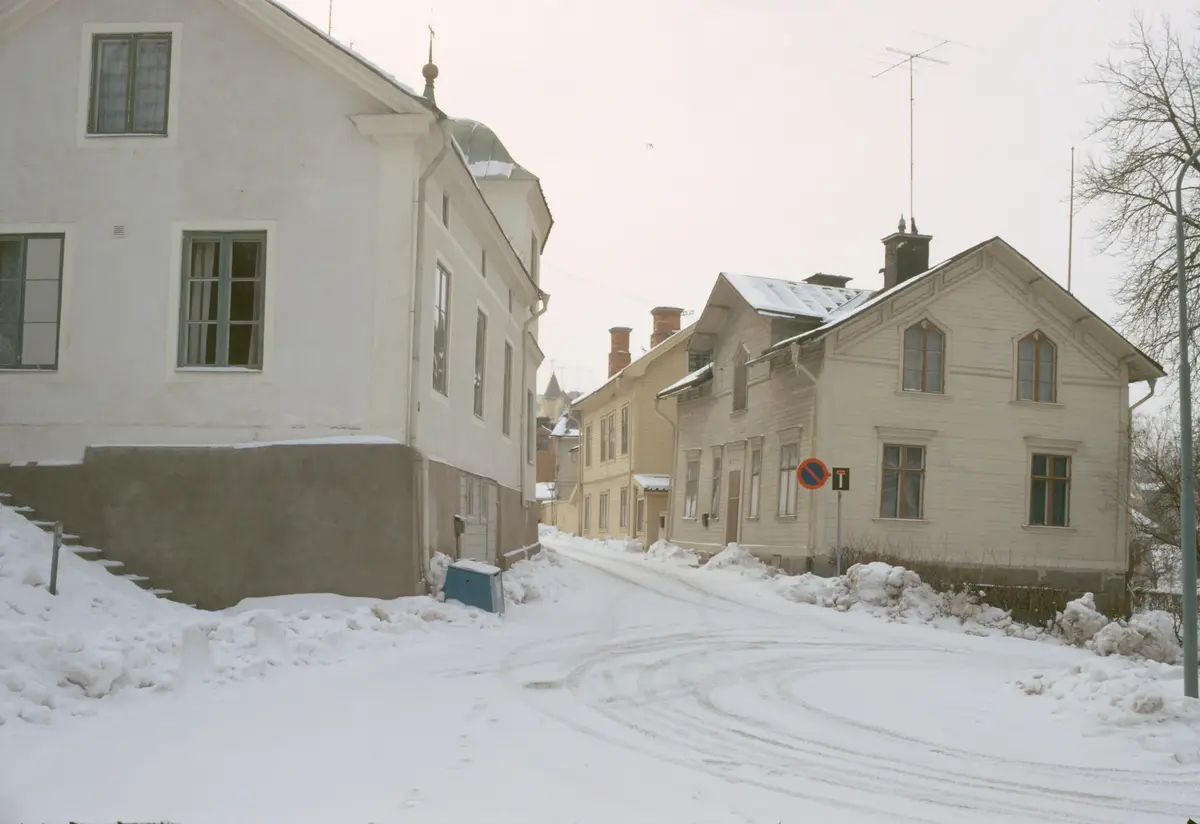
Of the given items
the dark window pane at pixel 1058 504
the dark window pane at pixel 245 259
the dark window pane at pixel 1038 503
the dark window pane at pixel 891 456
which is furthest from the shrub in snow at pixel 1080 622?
the dark window pane at pixel 245 259

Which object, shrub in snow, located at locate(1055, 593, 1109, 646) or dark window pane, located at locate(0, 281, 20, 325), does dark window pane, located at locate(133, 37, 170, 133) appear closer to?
dark window pane, located at locate(0, 281, 20, 325)

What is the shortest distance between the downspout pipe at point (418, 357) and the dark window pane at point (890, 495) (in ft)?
43.9

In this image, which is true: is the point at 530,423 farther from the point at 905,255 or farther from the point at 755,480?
the point at 905,255

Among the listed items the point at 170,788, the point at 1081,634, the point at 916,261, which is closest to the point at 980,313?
the point at 916,261

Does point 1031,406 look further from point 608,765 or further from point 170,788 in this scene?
point 170,788

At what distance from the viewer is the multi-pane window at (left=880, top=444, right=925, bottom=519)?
24.5m

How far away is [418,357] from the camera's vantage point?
45.3ft

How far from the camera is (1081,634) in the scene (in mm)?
17438

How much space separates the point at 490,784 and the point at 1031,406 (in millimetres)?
22073

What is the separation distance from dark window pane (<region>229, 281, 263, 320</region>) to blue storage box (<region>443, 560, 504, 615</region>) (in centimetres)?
404

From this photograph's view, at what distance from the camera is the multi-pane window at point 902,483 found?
80.4 feet

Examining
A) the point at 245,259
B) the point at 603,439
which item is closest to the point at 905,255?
the point at 245,259

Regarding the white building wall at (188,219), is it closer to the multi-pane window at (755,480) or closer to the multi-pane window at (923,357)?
the multi-pane window at (923,357)

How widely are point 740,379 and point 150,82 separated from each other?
1854 cm
